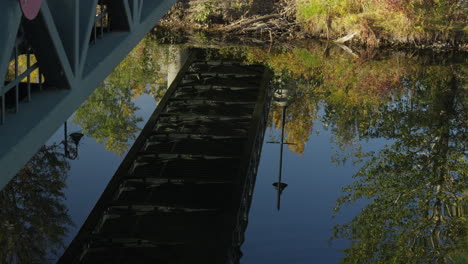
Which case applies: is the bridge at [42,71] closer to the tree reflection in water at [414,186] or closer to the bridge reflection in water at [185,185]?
the bridge reflection in water at [185,185]

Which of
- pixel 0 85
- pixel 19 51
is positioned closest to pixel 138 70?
pixel 19 51

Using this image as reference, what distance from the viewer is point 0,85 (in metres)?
5.45

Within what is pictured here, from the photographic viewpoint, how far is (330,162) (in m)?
14.8

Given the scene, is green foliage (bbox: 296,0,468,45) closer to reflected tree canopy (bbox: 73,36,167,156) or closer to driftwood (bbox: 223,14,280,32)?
driftwood (bbox: 223,14,280,32)

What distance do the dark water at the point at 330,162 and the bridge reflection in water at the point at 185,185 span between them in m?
0.38

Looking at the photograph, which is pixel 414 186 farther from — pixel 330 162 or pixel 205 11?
pixel 205 11

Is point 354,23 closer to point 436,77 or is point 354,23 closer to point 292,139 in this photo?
point 436,77

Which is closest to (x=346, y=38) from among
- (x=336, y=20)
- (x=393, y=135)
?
(x=336, y=20)

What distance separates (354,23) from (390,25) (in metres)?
1.19

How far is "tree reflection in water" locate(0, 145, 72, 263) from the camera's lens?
Answer: 1016 cm

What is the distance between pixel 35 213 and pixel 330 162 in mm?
6022

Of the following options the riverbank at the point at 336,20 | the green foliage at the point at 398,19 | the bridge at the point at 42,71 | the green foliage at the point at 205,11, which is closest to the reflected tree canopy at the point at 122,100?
the green foliage at the point at 205,11

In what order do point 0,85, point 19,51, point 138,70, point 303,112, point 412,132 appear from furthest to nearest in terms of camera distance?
point 138,70 → point 303,112 → point 412,132 → point 19,51 → point 0,85

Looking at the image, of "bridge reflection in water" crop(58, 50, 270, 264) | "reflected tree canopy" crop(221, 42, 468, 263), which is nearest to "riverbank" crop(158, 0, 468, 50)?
"reflected tree canopy" crop(221, 42, 468, 263)
